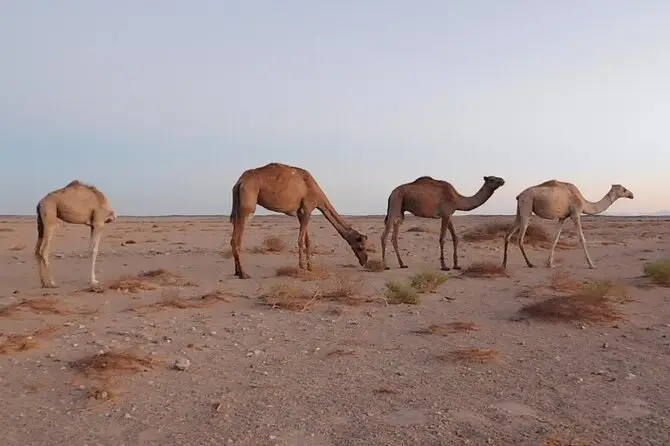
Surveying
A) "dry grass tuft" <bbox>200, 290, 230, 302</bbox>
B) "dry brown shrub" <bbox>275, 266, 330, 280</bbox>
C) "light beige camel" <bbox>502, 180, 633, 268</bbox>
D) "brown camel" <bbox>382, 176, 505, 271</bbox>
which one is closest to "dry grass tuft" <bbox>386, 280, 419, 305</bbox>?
"dry grass tuft" <bbox>200, 290, 230, 302</bbox>

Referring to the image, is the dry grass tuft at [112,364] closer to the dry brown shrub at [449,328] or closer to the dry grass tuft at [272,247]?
the dry brown shrub at [449,328]

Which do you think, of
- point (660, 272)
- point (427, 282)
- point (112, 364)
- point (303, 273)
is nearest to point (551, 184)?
point (660, 272)

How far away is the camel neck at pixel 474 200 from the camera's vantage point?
1661 cm

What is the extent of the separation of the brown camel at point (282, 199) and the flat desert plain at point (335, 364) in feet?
7.07

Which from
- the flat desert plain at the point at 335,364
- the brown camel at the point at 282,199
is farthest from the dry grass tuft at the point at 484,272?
the brown camel at the point at 282,199

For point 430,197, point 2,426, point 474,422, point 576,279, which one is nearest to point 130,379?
point 2,426

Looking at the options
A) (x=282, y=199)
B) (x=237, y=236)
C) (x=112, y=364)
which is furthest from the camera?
(x=282, y=199)

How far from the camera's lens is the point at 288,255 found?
18.3 meters

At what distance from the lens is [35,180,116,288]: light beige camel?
39.0 feet

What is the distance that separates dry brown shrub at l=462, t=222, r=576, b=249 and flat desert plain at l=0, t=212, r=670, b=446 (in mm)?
10840

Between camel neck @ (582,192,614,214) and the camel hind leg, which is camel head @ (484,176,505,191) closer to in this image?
camel neck @ (582,192,614,214)

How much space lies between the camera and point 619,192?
17.7 metres

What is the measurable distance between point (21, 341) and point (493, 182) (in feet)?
42.1

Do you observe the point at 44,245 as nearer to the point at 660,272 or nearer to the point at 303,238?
the point at 303,238
